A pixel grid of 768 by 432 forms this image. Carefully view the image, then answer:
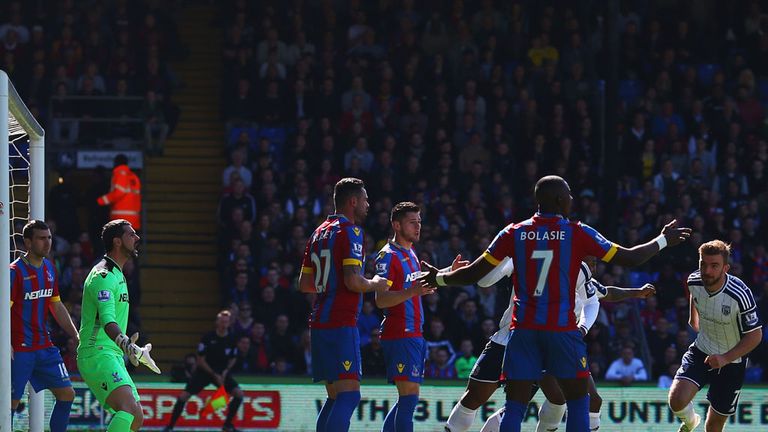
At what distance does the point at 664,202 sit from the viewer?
64.2 ft

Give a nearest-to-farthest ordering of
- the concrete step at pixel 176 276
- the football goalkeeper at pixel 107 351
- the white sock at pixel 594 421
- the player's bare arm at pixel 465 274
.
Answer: the player's bare arm at pixel 465 274 < the football goalkeeper at pixel 107 351 < the white sock at pixel 594 421 < the concrete step at pixel 176 276

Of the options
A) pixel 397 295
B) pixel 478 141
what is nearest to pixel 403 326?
pixel 397 295

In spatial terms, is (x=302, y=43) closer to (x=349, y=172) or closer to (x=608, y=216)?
(x=349, y=172)

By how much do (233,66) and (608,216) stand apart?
6.41m

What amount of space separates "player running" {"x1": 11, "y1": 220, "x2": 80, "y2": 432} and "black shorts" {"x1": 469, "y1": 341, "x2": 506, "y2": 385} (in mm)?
3656

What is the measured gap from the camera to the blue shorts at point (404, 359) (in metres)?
10.8

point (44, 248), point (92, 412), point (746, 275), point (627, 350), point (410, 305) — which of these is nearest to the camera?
point (410, 305)

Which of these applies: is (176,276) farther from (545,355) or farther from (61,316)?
(545,355)

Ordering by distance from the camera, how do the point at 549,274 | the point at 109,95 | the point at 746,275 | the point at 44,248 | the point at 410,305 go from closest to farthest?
the point at 549,274 < the point at 410,305 < the point at 44,248 < the point at 746,275 < the point at 109,95

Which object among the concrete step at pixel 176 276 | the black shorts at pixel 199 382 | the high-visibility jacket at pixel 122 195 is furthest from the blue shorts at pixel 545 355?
the concrete step at pixel 176 276

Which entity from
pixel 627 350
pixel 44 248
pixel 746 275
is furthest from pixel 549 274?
pixel 746 275

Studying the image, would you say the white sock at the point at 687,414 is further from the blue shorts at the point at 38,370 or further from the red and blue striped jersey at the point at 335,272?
the blue shorts at the point at 38,370

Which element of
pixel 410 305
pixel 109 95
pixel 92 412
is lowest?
pixel 92 412

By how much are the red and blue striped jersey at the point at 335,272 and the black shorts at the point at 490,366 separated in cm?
113
